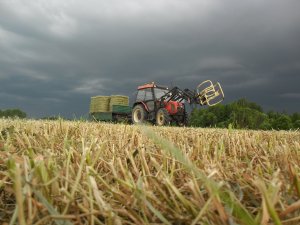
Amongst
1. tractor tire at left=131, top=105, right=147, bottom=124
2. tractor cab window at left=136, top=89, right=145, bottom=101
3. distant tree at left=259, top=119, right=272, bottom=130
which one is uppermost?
tractor cab window at left=136, top=89, right=145, bottom=101

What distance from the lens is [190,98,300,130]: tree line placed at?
1753 cm

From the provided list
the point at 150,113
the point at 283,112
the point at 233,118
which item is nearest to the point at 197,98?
the point at 150,113

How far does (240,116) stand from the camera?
57.3 feet

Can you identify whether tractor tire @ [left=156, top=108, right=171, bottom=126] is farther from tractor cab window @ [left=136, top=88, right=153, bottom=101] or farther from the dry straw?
the dry straw

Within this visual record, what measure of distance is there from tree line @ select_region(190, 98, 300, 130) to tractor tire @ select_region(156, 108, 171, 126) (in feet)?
16.5

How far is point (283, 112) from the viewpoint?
62.8 ft

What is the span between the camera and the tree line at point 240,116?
690 inches

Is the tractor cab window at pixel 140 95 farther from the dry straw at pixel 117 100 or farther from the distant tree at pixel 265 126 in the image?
the dry straw at pixel 117 100

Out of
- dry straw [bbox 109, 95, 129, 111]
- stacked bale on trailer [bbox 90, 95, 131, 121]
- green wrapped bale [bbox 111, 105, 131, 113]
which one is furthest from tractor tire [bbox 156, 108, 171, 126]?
dry straw [bbox 109, 95, 129, 111]

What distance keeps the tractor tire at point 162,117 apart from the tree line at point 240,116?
197 inches

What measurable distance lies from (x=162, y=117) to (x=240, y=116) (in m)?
6.14

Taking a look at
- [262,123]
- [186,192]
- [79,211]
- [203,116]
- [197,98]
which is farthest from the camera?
[203,116]

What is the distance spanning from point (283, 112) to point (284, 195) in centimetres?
1921

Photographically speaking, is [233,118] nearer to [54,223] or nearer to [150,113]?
[150,113]
